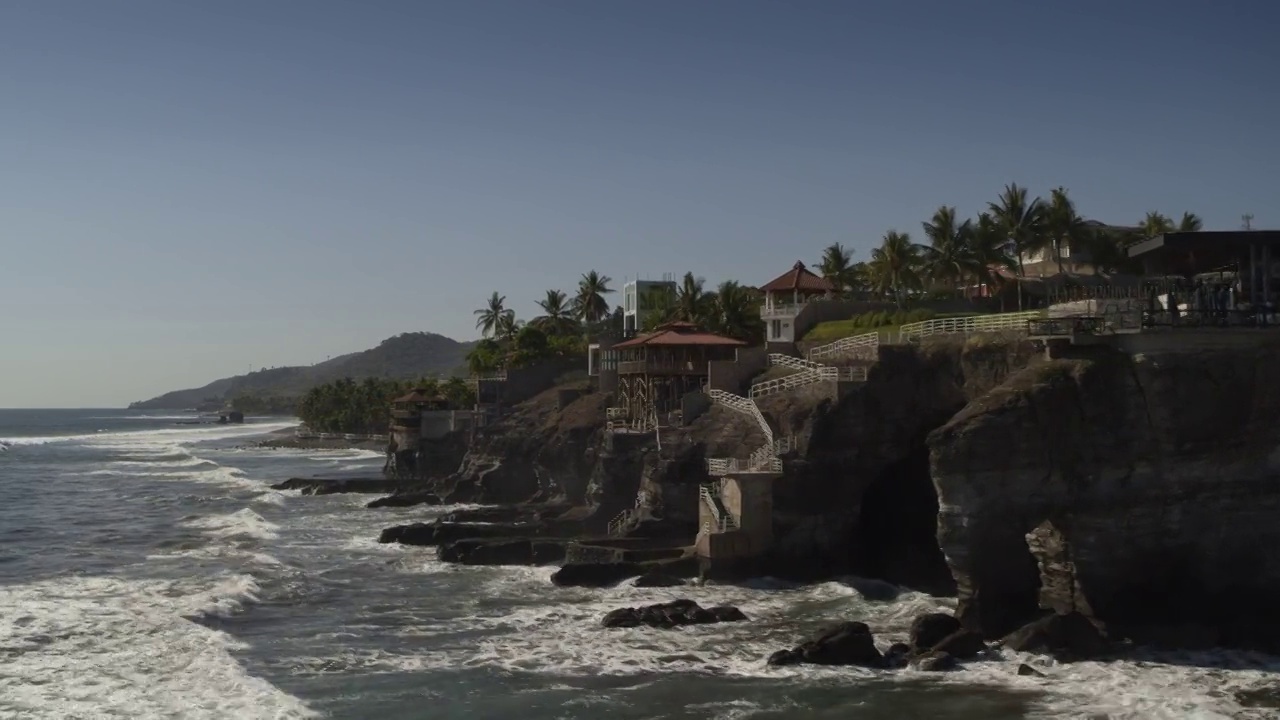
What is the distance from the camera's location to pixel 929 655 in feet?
101

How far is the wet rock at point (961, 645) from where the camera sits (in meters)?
31.0

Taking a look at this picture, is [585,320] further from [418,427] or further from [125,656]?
[125,656]

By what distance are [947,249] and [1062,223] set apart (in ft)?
19.8

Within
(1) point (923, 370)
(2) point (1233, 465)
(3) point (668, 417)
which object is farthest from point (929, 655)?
(3) point (668, 417)

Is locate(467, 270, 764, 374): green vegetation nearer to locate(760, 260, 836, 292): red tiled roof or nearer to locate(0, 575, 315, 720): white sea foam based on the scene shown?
locate(760, 260, 836, 292): red tiled roof

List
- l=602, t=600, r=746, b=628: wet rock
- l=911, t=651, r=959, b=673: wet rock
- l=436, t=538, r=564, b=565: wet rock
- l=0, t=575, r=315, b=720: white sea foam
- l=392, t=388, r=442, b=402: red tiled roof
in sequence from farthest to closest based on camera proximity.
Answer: l=392, t=388, r=442, b=402: red tiled roof < l=436, t=538, r=564, b=565: wet rock < l=602, t=600, r=746, b=628: wet rock < l=911, t=651, r=959, b=673: wet rock < l=0, t=575, r=315, b=720: white sea foam

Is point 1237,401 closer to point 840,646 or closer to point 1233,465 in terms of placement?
point 1233,465

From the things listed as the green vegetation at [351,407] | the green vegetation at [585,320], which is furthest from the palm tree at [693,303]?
the green vegetation at [351,407]

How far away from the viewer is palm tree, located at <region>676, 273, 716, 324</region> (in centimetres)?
7681

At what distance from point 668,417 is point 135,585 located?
78.5 ft

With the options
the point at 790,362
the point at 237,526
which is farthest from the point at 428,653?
the point at 237,526

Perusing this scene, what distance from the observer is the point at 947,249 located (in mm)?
65125

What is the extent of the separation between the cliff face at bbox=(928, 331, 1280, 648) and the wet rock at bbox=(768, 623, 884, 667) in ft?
14.4

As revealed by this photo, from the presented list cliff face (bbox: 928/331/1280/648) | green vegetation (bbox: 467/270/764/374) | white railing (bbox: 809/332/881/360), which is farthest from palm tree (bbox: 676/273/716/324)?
cliff face (bbox: 928/331/1280/648)
